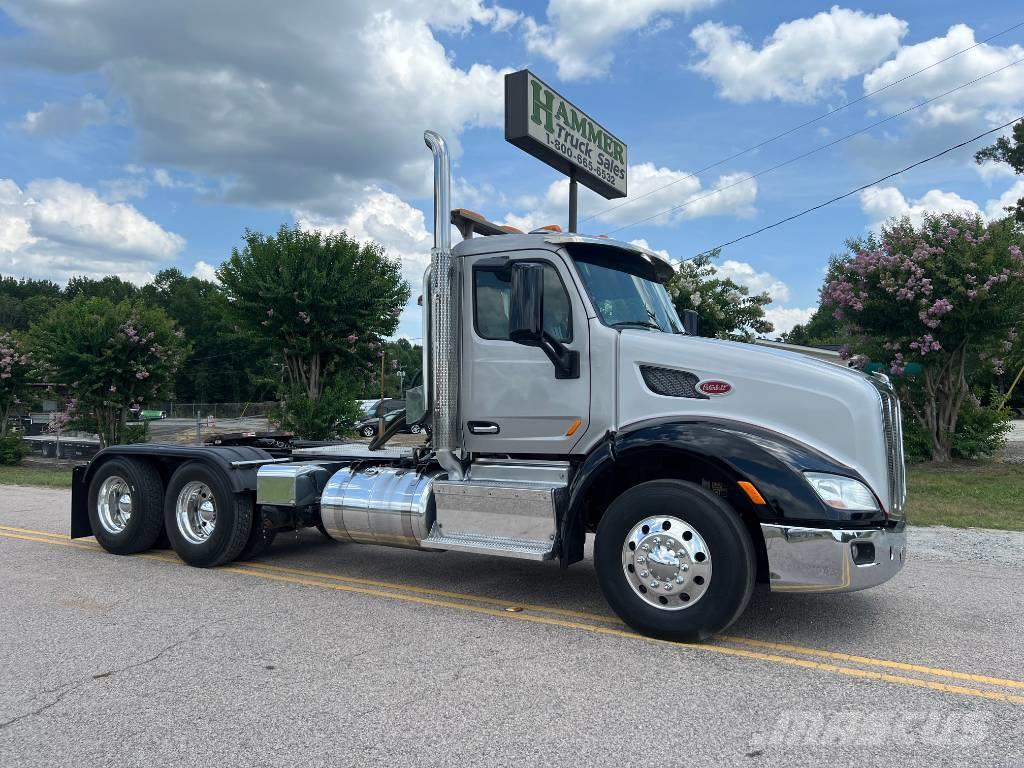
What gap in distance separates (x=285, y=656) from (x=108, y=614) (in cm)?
188

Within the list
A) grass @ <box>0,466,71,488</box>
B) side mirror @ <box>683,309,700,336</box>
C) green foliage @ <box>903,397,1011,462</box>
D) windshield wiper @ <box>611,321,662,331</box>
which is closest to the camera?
windshield wiper @ <box>611,321,662,331</box>

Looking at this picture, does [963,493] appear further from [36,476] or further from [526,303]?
[36,476]

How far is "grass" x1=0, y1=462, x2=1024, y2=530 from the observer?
1026cm

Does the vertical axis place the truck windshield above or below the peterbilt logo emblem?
above

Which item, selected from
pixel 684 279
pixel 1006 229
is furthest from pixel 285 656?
pixel 684 279

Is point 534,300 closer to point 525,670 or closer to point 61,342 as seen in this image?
point 525,670

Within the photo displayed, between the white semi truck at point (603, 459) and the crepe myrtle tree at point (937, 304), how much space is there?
33.3 ft

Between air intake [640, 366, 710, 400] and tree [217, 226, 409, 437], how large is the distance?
1402 centimetres

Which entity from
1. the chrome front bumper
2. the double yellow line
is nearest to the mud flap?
the double yellow line

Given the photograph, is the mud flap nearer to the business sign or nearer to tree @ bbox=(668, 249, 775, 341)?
the business sign

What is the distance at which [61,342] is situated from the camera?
20.7 meters

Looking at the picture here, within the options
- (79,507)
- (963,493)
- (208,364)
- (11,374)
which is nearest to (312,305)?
(79,507)

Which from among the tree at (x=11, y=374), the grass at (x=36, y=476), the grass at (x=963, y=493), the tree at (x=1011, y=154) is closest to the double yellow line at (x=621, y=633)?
the grass at (x=963, y=493)
